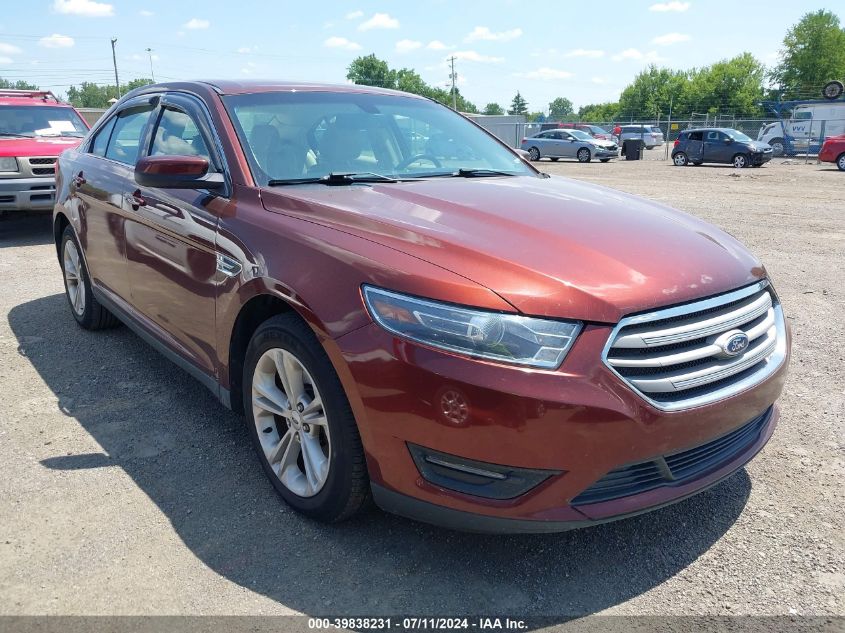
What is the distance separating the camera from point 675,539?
260 cm

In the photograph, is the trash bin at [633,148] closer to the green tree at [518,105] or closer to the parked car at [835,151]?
the parked car at [835,151]

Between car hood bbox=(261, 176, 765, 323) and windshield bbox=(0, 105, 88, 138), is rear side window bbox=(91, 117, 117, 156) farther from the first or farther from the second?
windshield bbox=(0, 105, 88, 138)

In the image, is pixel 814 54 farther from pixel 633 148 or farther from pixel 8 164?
pixel 8 164

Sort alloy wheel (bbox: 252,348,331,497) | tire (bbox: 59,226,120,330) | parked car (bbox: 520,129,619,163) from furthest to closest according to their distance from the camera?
parked car (bbox: 520,129,619,163), tire (bbox: 59,226,120,330), alloy wheel (bbox: 252,348,331,497)

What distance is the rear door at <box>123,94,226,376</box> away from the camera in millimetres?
3107

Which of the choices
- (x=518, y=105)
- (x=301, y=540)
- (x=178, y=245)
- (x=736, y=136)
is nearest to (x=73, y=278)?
(x=178, y=245)

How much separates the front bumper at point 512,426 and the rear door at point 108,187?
248cm

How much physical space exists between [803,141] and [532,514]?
114 feet

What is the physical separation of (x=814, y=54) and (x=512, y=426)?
94007 millimetres

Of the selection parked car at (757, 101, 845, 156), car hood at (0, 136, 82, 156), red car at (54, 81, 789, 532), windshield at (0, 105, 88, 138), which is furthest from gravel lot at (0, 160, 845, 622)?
parked car at (757, 101, 845, 156)

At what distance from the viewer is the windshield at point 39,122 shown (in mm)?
9875

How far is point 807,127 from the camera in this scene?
3122 cm

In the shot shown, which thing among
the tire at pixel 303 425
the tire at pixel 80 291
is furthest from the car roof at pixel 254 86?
the tire at pixel 80 291

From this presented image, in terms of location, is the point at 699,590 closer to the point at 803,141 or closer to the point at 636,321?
the point at 636,321
